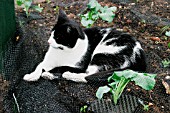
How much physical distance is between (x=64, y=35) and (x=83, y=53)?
0.30 m

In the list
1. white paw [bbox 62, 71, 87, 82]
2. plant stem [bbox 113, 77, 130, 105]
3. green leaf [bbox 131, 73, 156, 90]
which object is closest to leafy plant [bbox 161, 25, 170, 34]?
white paw [bbox 62, 71, 87, 82]

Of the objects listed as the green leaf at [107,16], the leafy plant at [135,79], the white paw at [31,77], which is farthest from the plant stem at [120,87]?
the green leaf at [107,16]

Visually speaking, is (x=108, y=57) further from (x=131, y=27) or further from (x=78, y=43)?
(x=131, y=27)

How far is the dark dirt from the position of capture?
2.72 metres

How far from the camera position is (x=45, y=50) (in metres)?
3.39

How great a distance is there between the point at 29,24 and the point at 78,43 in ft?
3.28

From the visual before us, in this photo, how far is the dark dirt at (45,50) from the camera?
2.72 meters

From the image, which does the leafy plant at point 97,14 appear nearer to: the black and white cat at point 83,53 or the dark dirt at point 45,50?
the black and white cat at point 83,53

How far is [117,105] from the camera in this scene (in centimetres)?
273

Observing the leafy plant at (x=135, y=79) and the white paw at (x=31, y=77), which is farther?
the white paw at (x=31, y=77)

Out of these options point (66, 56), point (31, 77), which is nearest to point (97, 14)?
point (66, 56)

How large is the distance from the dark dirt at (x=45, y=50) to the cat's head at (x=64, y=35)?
1.09 feet

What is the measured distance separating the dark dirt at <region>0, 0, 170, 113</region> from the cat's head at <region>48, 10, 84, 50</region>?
0.33 meters

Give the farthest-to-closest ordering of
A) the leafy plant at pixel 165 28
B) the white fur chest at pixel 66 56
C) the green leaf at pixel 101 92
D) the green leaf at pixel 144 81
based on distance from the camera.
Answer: the leafy plant at pixel 165 28
the white fur chest at pixel 66 56
the green leaf at pixel 101 92
the green leaf at pixel 144 81
